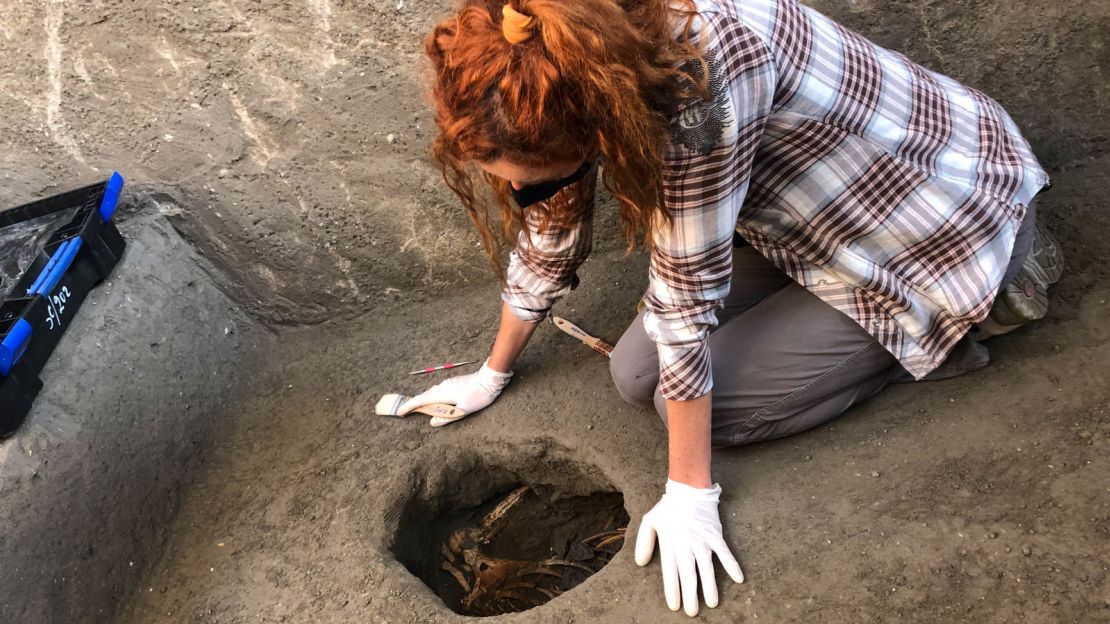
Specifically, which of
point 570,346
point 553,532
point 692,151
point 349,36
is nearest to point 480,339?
point 570,346

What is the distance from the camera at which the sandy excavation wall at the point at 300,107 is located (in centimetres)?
183

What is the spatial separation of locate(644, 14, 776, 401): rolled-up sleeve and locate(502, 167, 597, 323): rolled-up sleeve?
0.23 m

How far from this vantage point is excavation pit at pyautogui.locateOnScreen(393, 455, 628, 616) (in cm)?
182

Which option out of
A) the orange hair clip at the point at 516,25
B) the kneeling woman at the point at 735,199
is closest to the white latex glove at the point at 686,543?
the kneeling woman at the point at 735,199

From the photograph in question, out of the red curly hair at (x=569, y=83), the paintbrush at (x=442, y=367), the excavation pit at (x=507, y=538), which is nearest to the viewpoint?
the red curly hair at (x=569, y=83)

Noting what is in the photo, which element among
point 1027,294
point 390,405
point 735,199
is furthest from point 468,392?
point 1027,294

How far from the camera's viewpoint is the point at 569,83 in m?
0.99

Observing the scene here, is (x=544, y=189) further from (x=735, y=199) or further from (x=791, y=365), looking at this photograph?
(x=791, y=365)

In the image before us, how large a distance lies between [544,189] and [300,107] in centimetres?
97

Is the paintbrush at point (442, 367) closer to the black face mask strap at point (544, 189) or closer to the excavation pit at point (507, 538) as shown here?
the excavation pit at point (507, 538)

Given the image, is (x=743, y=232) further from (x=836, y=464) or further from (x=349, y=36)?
(x=349, y=36)

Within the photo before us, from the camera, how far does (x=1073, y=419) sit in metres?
1.50

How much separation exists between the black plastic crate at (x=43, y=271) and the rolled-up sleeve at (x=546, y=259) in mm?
935

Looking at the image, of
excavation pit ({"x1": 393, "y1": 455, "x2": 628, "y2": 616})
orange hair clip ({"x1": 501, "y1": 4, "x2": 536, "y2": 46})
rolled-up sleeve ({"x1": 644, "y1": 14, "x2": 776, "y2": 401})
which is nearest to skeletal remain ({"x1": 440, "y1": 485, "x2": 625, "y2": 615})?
excavation pit ({"x1": 393, "y1": 455, "x2": 628, "y2": 616})
